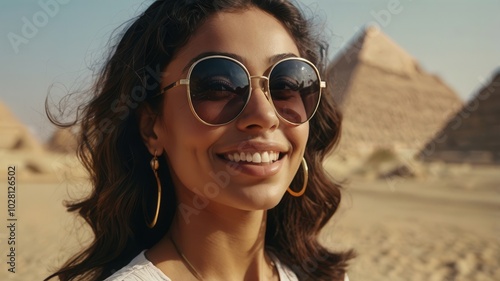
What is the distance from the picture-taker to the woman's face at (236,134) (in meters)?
1.84

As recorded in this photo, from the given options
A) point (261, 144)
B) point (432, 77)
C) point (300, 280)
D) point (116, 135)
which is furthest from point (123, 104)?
point (432, 77)

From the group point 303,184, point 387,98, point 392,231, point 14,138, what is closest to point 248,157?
point 303,184

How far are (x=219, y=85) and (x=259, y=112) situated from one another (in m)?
0.18

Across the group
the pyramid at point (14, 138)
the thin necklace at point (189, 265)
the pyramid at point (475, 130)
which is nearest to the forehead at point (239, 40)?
the thin necklace at point (189, 265)

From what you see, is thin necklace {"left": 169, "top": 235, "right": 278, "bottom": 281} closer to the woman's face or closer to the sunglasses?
the woman's face

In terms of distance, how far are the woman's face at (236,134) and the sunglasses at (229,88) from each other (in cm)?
2

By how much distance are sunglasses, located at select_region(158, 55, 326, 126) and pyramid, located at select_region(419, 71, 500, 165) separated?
6993 cm

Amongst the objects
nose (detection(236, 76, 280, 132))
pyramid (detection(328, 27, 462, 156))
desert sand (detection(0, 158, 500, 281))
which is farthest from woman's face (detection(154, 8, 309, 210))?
pyramid (detection(328, 27, 462, 156))

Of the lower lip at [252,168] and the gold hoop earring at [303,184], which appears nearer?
the lower lip at [252,168]

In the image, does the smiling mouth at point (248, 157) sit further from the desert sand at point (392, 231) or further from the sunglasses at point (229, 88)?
the desert sand at point (392, 231)

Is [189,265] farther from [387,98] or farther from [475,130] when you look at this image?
[387,98]

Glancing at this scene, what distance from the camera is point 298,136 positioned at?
1979 mm

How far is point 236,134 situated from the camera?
73.2 inches

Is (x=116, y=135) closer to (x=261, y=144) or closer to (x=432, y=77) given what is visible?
(x=261, y=144)
